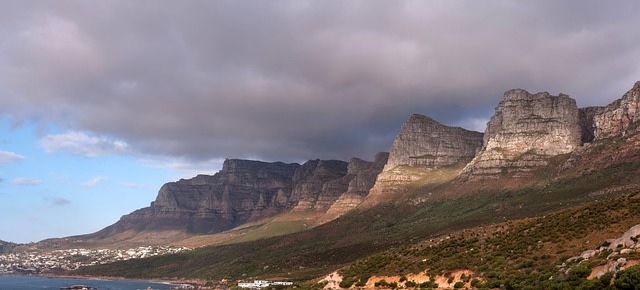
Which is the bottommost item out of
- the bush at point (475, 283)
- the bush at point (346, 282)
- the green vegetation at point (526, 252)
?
the bush at point (346, 282)

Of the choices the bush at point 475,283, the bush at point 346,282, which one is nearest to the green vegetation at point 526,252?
the bush at point 475,283

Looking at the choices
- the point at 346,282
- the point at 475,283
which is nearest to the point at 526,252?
the point at 475,283

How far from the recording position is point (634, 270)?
136 ft

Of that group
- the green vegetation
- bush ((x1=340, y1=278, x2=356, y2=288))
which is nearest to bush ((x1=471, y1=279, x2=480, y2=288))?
the green vegetation

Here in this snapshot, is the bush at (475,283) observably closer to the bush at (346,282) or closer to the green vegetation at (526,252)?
the green vegetation at (526,252)

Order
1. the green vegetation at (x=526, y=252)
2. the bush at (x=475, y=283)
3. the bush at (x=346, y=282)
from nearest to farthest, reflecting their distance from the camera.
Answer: the green vegetation at (x=526, y=252) < the bush at (x=475, y=283) < the bush at (x=346, y=282)

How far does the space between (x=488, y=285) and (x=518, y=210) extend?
116728 millimetres

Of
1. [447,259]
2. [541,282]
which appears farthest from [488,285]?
[447,259]

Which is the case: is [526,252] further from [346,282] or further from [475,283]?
[346,282]

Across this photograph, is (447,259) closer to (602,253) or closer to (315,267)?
(602,253)

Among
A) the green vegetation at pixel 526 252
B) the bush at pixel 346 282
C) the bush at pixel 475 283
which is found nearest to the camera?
the green vegetation at pixel 526 252

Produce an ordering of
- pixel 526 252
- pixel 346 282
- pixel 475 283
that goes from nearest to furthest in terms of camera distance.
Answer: pixel 475 283 → pixel 526 252 → pixel 346 282

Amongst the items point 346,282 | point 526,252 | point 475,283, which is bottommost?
point 346,282

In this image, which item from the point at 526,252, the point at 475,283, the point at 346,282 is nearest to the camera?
the point at 475,283
